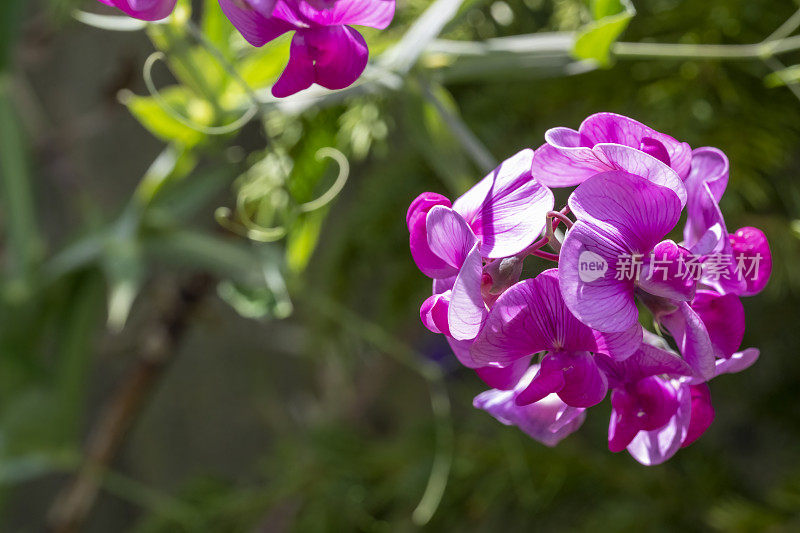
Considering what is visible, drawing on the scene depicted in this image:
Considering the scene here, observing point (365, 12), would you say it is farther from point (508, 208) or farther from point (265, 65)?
point (265, 65)

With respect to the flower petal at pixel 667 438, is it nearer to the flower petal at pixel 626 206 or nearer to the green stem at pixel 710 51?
the flower petal at pixel 626 206

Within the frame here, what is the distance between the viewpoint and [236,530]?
73 centimetres

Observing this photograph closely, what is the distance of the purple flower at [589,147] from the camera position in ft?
0.65

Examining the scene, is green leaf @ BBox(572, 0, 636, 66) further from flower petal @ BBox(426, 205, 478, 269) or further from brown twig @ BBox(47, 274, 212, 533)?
brown twig @ BBox(47, 274, 212, 533)

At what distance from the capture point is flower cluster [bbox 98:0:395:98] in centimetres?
20

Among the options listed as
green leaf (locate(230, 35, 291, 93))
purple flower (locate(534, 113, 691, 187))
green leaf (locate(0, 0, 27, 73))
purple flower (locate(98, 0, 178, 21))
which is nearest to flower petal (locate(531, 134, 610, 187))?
purple flower (locate(534, 113, 691, 187))

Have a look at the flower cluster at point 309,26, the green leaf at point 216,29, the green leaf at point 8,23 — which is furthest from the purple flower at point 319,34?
the green leaf at point 8,23

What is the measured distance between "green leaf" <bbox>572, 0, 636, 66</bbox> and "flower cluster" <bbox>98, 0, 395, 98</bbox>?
11 cm

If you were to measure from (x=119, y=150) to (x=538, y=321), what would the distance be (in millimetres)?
1143

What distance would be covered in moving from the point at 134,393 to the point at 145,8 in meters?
0.60

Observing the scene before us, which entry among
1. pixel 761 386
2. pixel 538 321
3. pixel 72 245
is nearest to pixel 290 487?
pixel 72 245

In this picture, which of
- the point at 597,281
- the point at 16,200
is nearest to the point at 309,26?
the point at 597,281

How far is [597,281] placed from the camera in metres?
0.18

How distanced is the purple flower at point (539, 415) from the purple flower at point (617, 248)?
0.04 m
